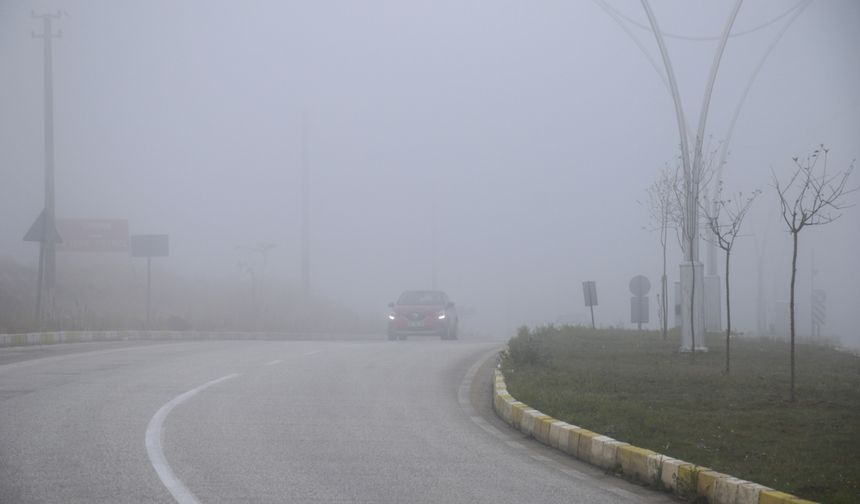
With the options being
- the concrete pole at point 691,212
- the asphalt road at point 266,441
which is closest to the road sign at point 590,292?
the concrete pole at point 691,212

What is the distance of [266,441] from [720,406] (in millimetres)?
5417

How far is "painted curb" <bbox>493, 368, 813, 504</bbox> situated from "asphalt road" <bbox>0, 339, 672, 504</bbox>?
0.18m

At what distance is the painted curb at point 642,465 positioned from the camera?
7.20m

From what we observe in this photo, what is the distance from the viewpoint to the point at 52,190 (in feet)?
105

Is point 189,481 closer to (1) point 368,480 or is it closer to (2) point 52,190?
(1) point 368,480

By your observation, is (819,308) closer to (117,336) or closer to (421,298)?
(421,298)

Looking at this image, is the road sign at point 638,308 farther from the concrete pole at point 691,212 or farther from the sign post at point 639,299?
the concrete pole at point 691,212

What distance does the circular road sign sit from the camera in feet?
101

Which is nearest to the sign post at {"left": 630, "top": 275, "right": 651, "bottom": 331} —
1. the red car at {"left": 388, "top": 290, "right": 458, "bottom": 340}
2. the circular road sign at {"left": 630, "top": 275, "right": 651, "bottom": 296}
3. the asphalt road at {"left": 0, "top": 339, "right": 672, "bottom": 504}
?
the circular road sign at {"left": 630, "top": 275, "right": 651, "bottom": 296}

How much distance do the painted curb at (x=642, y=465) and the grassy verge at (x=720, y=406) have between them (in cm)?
27

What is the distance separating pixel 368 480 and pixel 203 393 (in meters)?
6.48

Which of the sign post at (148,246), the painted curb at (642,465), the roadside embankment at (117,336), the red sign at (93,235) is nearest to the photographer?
the painted curb at (642,465)

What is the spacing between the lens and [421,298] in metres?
35.7

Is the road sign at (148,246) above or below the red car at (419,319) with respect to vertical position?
above
